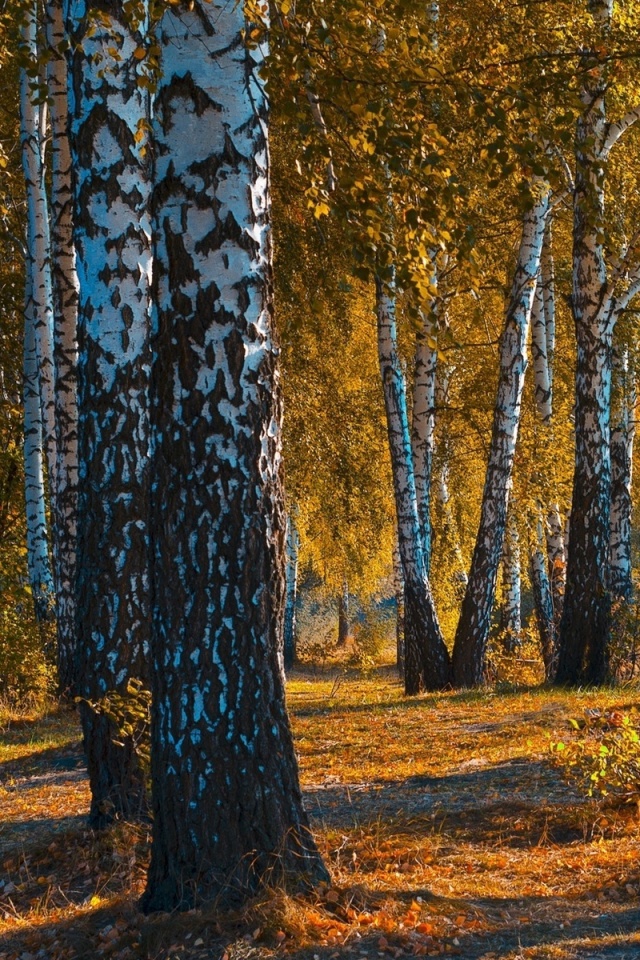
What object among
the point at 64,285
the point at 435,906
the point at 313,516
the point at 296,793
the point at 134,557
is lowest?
the point at 435,906

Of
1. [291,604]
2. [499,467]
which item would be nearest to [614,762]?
[499,467]

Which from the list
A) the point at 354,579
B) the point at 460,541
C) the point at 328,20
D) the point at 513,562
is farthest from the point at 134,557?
the point at 354,579

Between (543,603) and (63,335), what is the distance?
9.99 m

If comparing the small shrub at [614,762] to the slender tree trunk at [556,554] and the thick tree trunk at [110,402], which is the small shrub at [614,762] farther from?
the slender tree trunk at [556,554]

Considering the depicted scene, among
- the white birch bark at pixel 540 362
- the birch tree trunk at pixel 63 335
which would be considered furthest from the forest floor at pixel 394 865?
the white birch bark at pixel 540 362

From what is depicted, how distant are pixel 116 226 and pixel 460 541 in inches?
657

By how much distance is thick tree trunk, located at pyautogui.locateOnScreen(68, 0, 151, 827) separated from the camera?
6137 mm

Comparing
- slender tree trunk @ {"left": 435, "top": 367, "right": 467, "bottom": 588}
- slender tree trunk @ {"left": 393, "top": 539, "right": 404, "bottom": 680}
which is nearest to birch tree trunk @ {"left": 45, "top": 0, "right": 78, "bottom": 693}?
slender tree trunk @ {"left": 435, "top": 367, "right": 467, "bottom": 588}

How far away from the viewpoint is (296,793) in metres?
4.56

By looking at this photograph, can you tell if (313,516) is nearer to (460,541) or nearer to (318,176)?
(460,541)

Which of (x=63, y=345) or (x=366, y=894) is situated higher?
(x=63, y=345)

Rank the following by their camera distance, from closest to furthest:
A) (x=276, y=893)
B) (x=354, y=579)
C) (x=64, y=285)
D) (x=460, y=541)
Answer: (x=276, y=893) → (x=64, y=285) → (x=460, y=541) → (x=354, y=579)

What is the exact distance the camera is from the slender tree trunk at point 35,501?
1409cm

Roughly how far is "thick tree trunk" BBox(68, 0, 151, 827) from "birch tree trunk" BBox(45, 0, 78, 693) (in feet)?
8.43
